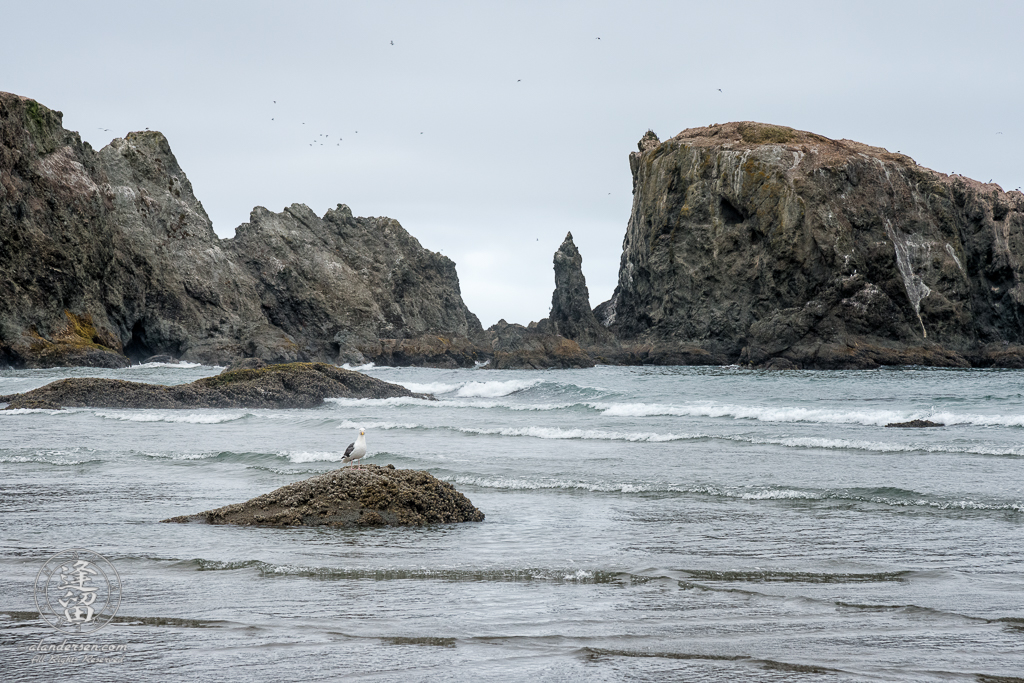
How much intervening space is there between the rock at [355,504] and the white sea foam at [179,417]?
500 inches

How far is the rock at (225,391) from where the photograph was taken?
2289cm

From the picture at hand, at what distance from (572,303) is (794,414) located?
194ft

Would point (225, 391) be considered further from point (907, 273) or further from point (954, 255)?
point (954, 255)

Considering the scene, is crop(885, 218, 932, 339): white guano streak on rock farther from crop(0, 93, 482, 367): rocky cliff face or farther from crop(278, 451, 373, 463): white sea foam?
crop(278, 451, 373, 463): white sea foam

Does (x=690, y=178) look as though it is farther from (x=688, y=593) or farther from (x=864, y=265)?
(x=688, y=593)

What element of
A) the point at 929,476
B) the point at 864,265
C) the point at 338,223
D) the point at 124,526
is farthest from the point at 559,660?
the point at 338,223

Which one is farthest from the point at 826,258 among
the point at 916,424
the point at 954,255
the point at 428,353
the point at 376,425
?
the point at 376,425

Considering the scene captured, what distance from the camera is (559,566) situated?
6.10m

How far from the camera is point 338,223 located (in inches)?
4274

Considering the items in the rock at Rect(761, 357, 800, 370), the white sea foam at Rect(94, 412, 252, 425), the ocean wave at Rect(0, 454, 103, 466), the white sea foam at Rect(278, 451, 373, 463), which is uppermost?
the rock at Rect(761, 357, 800, 370)

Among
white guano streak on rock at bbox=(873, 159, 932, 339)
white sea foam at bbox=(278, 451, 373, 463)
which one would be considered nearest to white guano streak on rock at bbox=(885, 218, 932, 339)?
white guano streak on rock at bbox=(873, 159, 932, 339)

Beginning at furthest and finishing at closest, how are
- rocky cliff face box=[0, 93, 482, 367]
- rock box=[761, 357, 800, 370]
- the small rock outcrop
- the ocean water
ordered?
rock box=[761, 357, 800, 370]
rocky cliff face box=[0, 93, 482, 367]
the small rock outcrop
the ocean water

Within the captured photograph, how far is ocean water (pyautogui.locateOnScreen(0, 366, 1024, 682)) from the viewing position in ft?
13.1

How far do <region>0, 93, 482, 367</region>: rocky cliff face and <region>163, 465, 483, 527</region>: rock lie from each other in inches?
1917
